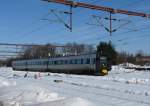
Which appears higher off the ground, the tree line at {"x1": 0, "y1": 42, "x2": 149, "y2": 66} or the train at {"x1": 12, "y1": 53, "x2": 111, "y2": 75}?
the tree line at {"x1": 0, "y1": 42, "x2": 149, "y2": 66}

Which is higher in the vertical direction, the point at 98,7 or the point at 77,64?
the point at 98,7

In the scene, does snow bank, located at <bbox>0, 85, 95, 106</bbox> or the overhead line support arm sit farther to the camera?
the overhead line support arm

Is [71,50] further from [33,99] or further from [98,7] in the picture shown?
[33,99]

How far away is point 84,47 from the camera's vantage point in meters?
118

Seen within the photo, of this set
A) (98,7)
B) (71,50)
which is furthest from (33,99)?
(71,50)

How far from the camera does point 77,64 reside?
165 ft

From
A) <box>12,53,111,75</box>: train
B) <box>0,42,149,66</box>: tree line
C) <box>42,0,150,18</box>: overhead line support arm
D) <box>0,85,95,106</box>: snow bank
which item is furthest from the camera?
<box>0,42,149,66</box>: tree line

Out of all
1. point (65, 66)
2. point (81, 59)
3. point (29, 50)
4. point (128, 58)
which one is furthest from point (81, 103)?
point (128, 58)

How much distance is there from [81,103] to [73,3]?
1307 centimetres

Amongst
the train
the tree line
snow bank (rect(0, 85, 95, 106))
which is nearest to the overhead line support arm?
snow bank (rect(0, 85, 95, 106))

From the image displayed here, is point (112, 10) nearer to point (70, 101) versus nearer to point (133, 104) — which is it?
point (133, 104)

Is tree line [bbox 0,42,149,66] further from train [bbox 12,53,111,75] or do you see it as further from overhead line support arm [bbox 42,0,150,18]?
overhead line support arm [bbox 42,0,150,18]

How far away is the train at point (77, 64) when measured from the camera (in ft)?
152

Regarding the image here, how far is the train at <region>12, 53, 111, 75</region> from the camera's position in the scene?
152 feet
